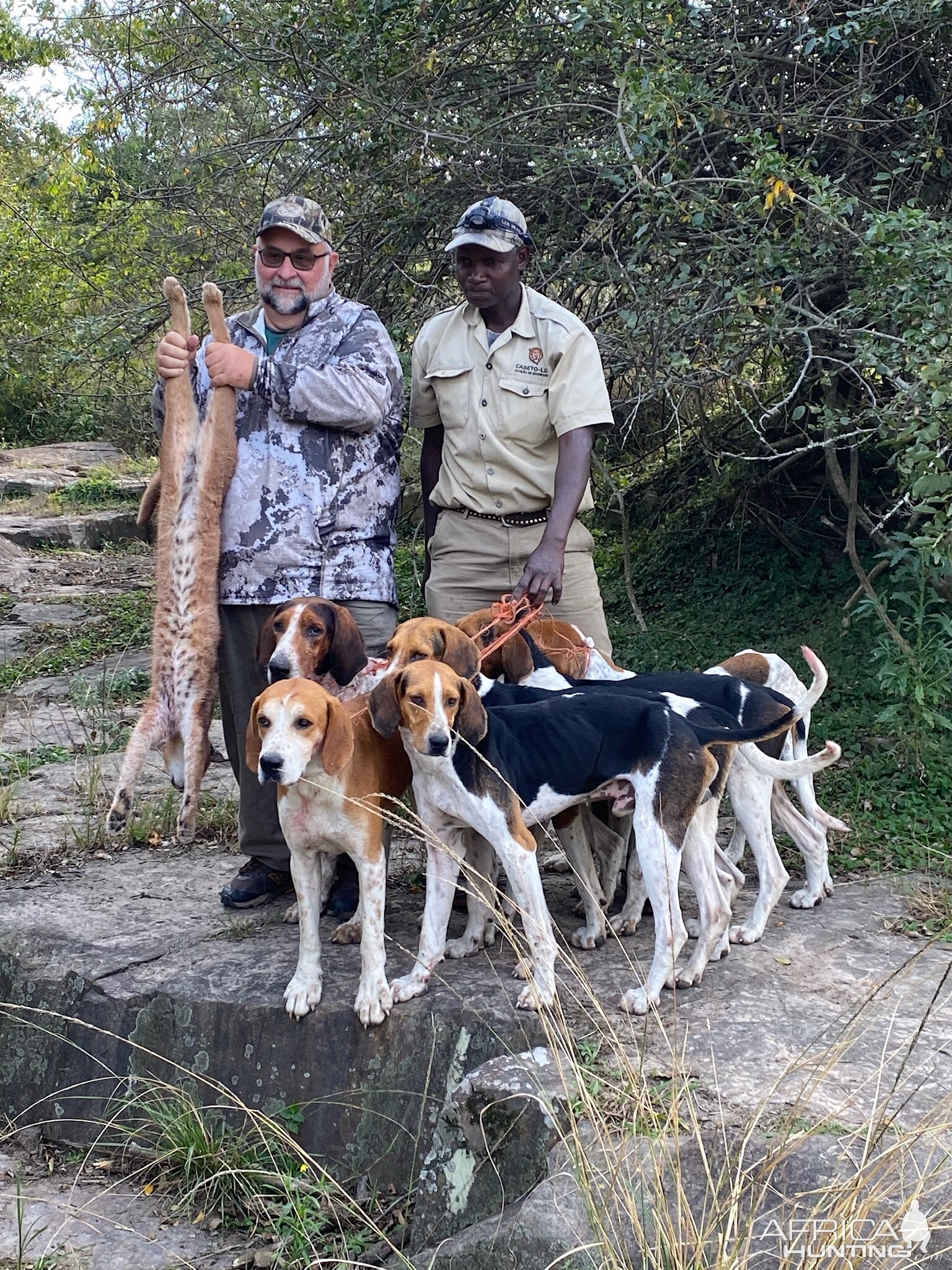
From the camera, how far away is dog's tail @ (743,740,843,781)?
3693 millimetres

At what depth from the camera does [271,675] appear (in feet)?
12.6

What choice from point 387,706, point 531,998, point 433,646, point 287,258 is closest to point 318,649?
point 433,646

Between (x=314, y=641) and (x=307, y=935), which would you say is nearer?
(x=307, y=935)

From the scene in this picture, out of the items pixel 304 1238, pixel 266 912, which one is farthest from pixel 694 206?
pixel 304 1238

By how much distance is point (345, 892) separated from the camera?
14.8ft

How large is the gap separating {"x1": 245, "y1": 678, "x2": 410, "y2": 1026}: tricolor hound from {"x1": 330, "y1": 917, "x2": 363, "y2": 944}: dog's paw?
297 mm

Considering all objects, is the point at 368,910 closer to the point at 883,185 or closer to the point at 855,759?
the point at 855,759

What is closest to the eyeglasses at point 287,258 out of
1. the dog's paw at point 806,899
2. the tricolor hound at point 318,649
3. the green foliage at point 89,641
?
the tricolor hound at point 318,649

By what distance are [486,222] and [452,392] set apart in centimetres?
63

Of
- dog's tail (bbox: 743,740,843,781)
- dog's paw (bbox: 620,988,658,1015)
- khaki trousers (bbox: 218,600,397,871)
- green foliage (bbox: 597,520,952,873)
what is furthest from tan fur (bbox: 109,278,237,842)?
green foliage (bbox: 597,520,952,873)

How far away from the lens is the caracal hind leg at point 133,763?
407cm

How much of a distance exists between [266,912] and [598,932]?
1.23 meters

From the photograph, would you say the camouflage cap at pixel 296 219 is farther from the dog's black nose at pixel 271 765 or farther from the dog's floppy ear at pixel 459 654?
the dog's black nose at pixel 271 765

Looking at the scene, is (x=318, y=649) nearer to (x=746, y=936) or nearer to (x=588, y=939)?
(x=588, y=939)
